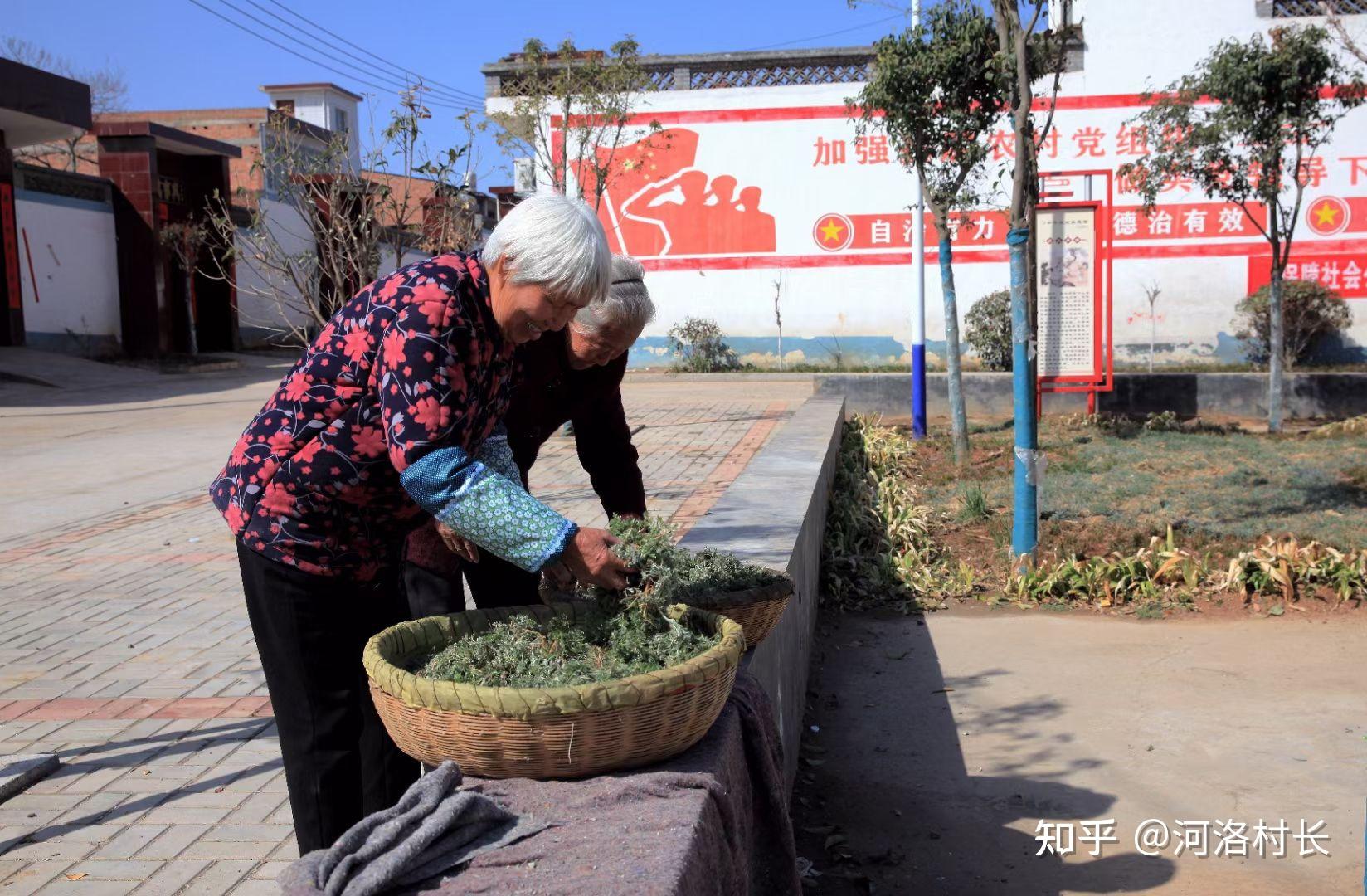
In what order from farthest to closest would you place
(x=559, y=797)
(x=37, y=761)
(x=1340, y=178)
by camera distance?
(x=1340, y=178) < (x=37, y=761) < (x=559, y=797)

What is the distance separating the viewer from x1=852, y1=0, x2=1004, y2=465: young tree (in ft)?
35.2

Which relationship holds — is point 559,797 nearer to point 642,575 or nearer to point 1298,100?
point 642,575

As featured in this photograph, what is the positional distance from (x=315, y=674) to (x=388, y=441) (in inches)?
26.1

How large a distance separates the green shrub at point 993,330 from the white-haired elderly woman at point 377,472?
52.0 ft

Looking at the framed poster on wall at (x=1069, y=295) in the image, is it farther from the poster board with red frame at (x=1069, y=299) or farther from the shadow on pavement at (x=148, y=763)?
the shadow on pavement at (x=148, y=763)

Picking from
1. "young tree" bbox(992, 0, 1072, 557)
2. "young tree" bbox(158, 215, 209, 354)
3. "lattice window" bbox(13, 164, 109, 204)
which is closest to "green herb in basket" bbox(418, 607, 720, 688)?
"young tree" bbox(992, 0, 1072, 557)

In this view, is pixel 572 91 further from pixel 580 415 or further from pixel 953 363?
pixel 580 415

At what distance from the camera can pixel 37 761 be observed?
3.81 meters

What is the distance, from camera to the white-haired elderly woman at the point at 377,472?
208 centimetres

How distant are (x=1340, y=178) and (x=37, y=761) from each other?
20.1 metres

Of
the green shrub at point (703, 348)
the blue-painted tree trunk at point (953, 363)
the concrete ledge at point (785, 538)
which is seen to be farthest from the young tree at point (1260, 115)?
the green shrub at point (703, 348)

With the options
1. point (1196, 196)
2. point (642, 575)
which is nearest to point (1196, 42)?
point (1196, 196)

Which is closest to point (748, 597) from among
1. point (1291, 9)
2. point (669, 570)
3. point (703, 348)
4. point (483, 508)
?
point (669, 570)

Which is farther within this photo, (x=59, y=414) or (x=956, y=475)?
(x=59, y=414)
